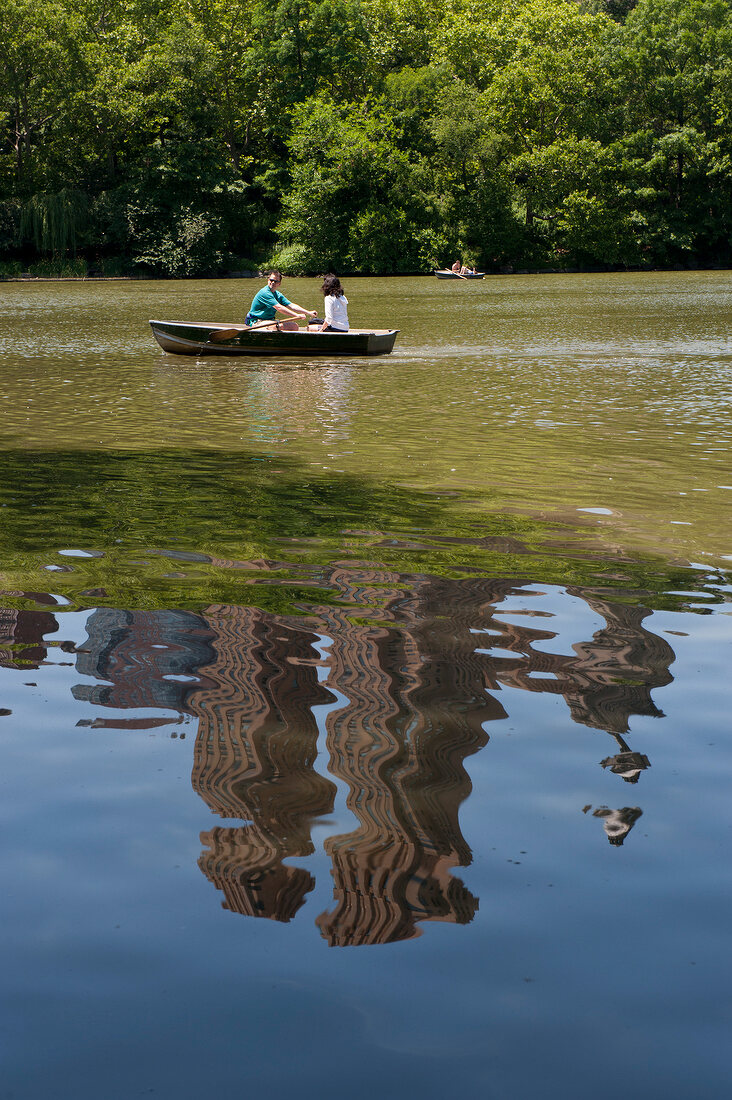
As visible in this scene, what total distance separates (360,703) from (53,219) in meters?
60.8

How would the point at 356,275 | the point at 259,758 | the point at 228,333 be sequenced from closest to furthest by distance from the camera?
the point at 259,758 < the point at 228,333 < the point at 356,275

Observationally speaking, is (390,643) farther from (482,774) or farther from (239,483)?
(239,483)

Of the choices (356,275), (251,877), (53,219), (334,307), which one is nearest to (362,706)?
(251,877)

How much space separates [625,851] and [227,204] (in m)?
69.3

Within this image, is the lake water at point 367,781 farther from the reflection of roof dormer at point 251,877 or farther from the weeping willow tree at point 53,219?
the weeping willow tree at point 53,219

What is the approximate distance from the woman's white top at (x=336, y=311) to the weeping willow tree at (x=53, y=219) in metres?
45.3

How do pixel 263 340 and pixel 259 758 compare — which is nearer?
pixel 259 758

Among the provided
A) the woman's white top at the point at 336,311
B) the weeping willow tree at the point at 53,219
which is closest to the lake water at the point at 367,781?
the woman's white top at the point at 336,311

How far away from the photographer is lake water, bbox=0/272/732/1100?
8.23 feet

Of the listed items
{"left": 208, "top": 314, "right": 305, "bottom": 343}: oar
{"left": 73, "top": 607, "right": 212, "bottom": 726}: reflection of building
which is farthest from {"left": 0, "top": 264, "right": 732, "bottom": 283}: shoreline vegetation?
{"left": 73, "top": 607, "right": 212, "bottom": 726}: reflection of building

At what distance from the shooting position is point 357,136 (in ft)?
210

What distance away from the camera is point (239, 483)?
905 centimetres

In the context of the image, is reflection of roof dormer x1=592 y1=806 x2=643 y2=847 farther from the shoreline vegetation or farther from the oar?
the shoreline vegetation

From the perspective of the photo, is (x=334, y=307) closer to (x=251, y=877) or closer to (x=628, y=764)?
(x=628, y=764)
